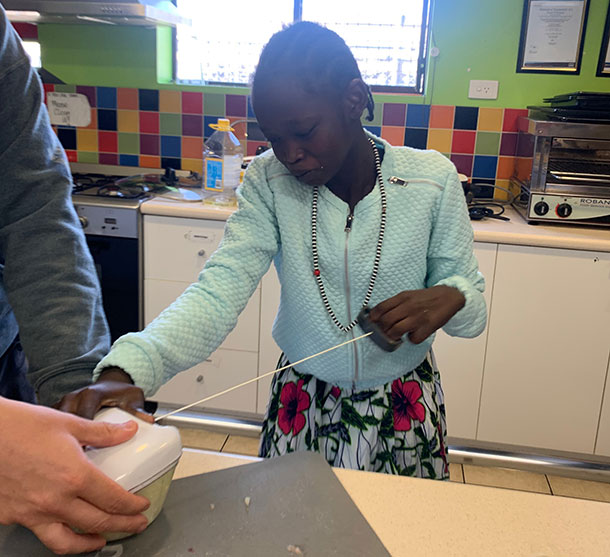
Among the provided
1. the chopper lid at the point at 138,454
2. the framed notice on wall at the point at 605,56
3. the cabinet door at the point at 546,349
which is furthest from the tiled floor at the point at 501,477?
the chopper lid at the point at 138,454

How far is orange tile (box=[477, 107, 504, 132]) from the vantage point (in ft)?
8.93

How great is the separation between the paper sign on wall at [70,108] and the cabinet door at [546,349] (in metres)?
1.92

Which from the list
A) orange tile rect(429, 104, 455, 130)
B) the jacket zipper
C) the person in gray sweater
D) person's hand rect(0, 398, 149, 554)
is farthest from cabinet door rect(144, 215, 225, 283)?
person's hand rect(0, 398, 149, 554)

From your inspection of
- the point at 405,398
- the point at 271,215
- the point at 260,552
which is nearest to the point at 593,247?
the point at 405,398

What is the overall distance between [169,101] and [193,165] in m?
0.30

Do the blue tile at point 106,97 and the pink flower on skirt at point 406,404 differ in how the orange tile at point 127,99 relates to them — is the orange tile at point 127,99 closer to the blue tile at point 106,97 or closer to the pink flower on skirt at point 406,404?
the blue tile at point 106,97

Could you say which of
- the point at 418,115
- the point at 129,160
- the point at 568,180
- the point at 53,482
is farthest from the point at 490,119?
the point at 53,482

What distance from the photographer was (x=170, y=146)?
292 cm

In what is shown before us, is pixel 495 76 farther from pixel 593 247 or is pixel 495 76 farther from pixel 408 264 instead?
pixel 408 264

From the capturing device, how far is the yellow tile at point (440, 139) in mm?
2762

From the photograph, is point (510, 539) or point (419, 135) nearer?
point (510, 539)

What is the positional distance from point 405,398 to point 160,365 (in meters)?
0.50

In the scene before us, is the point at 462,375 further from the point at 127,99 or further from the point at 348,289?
the point at 127,99

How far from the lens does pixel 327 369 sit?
1.16 m
